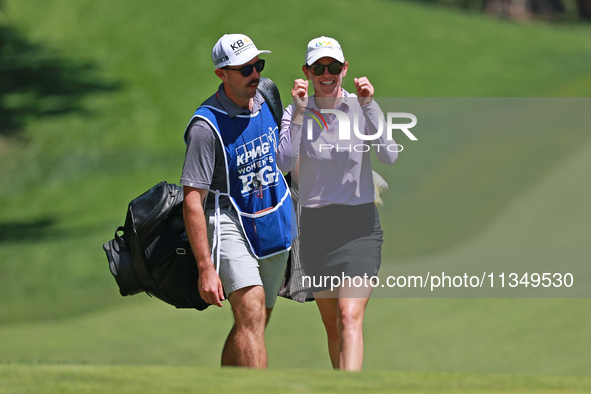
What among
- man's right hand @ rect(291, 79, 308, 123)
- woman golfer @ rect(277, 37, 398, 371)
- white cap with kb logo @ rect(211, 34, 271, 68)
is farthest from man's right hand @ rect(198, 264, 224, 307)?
white cap with kb logo @ rect(211, 34, 271, 68)

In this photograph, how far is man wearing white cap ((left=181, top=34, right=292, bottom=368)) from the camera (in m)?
4.46

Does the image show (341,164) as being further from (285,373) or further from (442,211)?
(442,211)

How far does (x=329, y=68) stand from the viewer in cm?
486

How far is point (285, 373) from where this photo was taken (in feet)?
11.7

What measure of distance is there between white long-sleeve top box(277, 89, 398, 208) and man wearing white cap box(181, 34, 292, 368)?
0.76 ft

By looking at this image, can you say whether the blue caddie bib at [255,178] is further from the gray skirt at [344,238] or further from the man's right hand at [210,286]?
the man's right hand at [210,286]

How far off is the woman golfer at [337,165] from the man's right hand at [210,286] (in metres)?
0.78

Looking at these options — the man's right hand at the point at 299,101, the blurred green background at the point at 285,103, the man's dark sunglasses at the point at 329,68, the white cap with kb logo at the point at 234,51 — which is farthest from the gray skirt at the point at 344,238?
the blurred green background at the point at 285,103

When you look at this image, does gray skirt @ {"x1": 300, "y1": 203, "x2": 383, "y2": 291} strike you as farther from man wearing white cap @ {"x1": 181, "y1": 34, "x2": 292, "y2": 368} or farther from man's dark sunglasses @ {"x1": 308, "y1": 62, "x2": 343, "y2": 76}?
man's dark sunglasses @ {"x1": 308, "y1": 62, "x2": 343, "y2": 76}

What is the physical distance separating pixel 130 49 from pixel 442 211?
1136cm

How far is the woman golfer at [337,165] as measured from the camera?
4840 millimetres

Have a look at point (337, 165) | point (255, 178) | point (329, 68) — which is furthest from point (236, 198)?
point (329, 68)

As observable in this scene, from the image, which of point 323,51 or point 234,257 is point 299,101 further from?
→ point 234,257

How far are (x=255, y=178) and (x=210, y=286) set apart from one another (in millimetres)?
671
